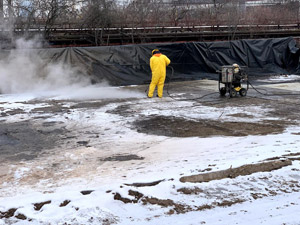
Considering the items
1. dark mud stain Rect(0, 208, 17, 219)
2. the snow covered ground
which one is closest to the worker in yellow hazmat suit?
the snow covered ground

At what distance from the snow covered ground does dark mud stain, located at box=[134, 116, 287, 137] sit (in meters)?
0.18

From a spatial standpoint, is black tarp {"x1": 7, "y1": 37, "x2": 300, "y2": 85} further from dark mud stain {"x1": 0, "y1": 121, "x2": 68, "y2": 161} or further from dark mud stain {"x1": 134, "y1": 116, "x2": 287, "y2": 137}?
dark mud stain {"x1": 134, "y1": 116, "x2": 287, "y2": 137}

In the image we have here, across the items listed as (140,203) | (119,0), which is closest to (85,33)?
(119,0)

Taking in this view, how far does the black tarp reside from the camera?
15133 mm

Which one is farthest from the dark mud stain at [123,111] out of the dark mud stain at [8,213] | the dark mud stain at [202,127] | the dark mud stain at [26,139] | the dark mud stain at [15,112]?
the dark mud stain at [8,213]

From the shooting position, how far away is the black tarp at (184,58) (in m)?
15.1

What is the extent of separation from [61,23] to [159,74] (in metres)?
9.53

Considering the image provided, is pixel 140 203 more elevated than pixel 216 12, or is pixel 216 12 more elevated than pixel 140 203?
pixel 216 12

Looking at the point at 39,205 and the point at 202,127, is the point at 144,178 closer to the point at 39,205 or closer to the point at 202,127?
the point at 39,205

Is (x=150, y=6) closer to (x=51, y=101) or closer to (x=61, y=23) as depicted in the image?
(x=61, y=23)

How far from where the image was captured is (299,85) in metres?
15.0

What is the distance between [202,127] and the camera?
27.3 ft

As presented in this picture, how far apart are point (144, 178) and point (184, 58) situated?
12552mm

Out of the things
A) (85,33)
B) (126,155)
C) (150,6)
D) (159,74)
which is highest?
(150,6)
